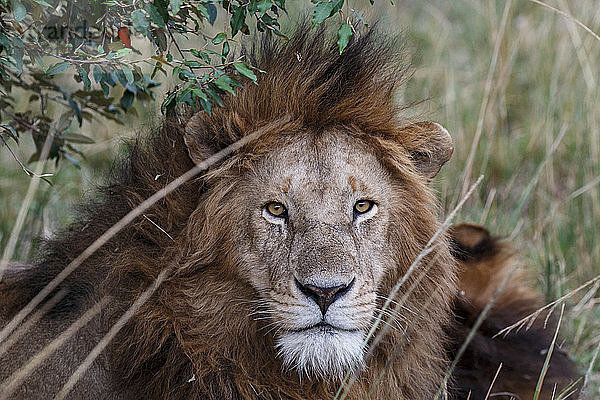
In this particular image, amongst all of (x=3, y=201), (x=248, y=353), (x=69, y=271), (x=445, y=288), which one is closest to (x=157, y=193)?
(x=69, y=271)

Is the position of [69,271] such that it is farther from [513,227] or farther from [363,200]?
[513,227]

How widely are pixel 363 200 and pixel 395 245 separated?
A: 0.82 feet

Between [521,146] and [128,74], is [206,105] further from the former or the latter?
[521,146]

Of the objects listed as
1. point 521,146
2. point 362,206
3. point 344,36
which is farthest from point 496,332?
point 521,146

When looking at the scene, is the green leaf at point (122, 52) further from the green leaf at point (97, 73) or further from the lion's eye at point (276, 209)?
the lion's eye at point (276, 209)

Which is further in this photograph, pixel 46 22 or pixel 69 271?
pixel 46 22

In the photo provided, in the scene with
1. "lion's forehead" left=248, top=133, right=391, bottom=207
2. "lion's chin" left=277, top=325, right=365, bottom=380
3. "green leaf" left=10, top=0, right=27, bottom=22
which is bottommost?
"lion's chin" left=277, top=325, right=365, bottom=380

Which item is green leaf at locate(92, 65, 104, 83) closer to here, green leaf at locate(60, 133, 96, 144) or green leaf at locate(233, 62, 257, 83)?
green leaf at locate(233, 62, 257, 83)

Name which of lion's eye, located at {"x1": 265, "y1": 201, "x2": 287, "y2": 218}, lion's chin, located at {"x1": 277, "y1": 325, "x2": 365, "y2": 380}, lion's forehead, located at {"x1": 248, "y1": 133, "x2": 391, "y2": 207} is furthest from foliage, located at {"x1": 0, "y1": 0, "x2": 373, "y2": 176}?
lion's chin, located at {"x1": 277, "y1": 325, "x2": 365, "y2": 380}

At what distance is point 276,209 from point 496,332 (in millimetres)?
1496

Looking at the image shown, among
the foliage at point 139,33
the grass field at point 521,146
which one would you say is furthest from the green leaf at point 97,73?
the grass field at point 521,146

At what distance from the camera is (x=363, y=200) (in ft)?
10.4

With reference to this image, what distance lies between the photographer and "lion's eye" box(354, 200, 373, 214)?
10.4 feet

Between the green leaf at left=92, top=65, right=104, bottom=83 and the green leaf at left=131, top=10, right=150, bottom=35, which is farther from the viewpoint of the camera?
the green leaf at left=92, top=65, right=104, bottom=83
